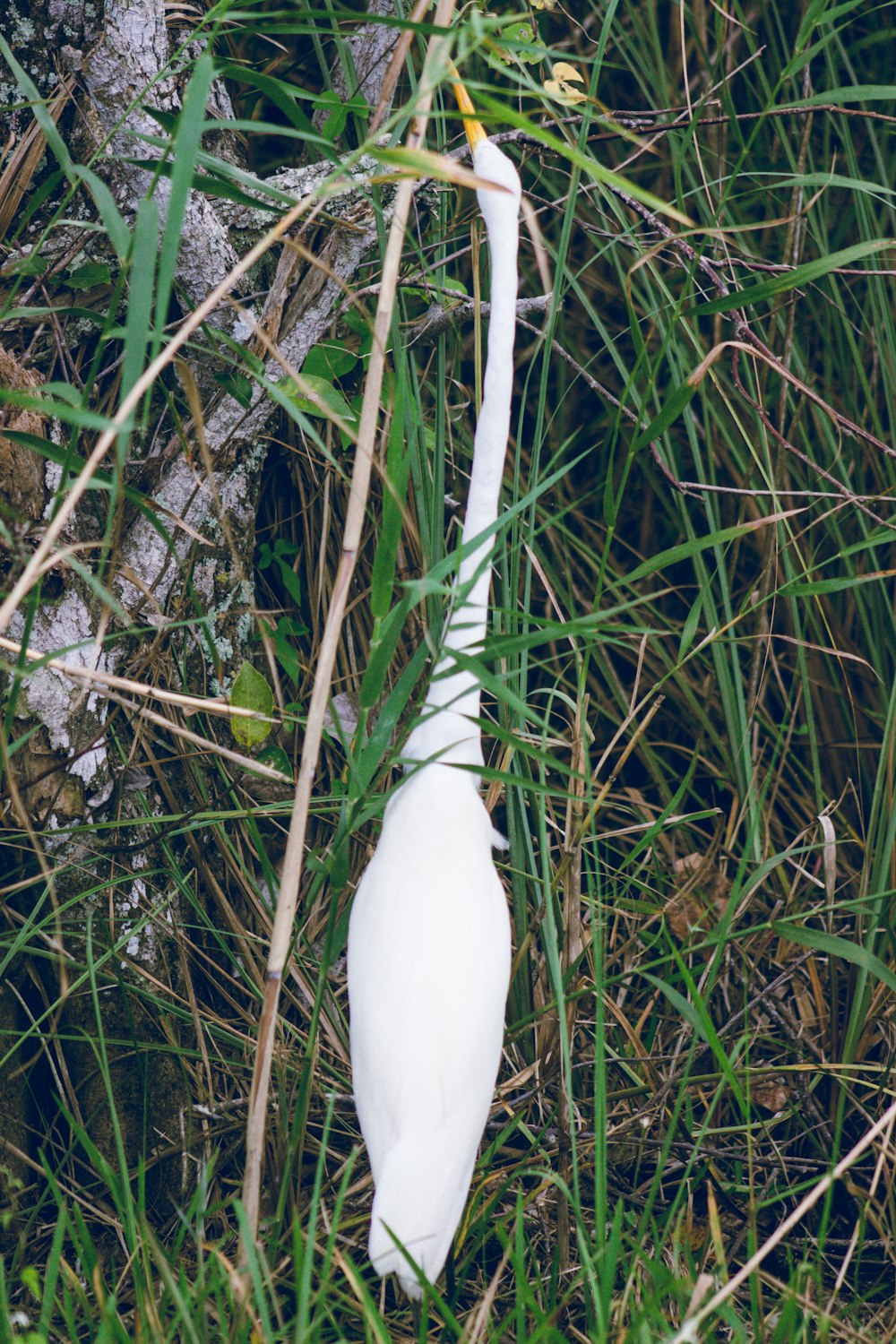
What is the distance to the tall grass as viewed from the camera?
3.03 ft

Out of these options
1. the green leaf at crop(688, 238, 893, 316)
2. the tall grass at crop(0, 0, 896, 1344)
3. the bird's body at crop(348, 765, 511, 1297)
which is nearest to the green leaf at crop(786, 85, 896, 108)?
the tall grass at crop(0, 0, 896, 1344)

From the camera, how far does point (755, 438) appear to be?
64.3 inches

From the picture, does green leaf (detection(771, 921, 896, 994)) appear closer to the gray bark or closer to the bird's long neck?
the bird's long neck

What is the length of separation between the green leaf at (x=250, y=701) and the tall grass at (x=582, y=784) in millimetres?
90

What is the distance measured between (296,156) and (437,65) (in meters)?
0.98

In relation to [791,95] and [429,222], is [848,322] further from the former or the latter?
[429,222]

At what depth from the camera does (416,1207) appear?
913mm

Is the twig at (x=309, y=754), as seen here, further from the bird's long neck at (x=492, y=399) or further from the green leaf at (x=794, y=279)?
the green leaf at (x=794, y=279)

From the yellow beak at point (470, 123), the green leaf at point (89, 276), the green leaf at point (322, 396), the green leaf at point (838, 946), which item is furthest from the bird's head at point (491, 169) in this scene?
the green leaf at point (838, 946)

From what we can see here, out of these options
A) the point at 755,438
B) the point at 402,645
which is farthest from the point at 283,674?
the point at 755,438

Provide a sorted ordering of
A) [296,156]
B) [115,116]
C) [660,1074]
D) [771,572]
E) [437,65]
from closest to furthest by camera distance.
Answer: [437,65] → [115,116] → [660,1074] → [771,572] → [296,156]

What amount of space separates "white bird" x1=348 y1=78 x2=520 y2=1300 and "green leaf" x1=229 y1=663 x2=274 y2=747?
258 millimetres

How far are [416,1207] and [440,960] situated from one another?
197 mm

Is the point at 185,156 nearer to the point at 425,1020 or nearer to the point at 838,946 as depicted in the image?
the point at 425,1020
